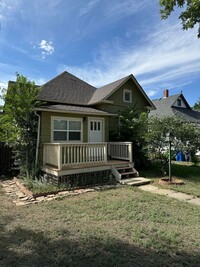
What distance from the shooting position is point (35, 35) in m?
11.1

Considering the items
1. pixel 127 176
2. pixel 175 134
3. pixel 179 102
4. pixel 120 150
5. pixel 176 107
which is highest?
pixel 179 102

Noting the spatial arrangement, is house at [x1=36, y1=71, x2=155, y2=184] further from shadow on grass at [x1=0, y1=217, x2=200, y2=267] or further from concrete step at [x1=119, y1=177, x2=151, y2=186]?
shadow on grass at [x1=0, y1=217, x2=200, y2=267]

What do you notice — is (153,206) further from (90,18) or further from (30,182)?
(90,18)

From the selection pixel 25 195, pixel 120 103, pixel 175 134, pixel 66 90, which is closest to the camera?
pixel 25 195

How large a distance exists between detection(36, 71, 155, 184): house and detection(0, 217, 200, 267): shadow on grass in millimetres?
4221

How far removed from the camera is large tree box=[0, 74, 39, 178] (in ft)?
29.2

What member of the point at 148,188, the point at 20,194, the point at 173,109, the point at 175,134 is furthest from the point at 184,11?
the point at 173,109

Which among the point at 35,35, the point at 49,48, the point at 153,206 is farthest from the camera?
the point at 49,48

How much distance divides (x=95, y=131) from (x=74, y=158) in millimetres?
3669

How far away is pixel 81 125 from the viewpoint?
11.4 m

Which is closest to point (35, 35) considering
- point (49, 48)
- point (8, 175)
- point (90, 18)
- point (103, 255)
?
point (49, 48)

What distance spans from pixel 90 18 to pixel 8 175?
360 inches

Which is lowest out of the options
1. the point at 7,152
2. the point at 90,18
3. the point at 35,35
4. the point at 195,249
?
the point at 195,249

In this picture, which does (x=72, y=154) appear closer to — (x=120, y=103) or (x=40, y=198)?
(x=40, y=198)
